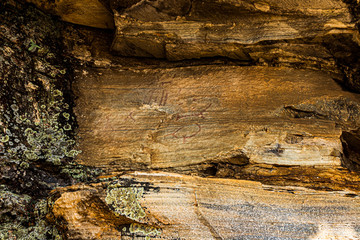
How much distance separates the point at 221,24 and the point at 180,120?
4.51ft

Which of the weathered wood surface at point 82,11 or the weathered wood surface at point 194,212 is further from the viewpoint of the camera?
the weathered wood surface at point 82,11

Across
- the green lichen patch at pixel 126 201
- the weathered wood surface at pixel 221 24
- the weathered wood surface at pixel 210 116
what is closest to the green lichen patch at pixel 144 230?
the green lichen patch at pixel 126 201

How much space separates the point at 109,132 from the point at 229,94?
5.43 ft

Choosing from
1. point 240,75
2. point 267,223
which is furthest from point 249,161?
point 240,75

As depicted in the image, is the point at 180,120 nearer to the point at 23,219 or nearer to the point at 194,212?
the point at 194,212

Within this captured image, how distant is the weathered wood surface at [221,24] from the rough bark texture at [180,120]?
0.05ft

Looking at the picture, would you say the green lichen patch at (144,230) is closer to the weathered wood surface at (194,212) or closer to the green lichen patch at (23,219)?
the weathered wood surface at (194,212)

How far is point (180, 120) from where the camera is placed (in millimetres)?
3861

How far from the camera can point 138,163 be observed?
358 cm

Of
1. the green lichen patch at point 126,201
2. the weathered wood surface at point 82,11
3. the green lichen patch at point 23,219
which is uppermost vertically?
the weathered wood surface at point 82,11

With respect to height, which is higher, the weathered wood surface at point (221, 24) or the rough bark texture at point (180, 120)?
the weathered wood surface at point (221, 24)

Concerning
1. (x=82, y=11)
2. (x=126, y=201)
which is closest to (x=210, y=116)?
(x=126, y=201)

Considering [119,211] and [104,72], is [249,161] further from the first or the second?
[104,72]

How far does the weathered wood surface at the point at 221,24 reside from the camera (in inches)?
145
